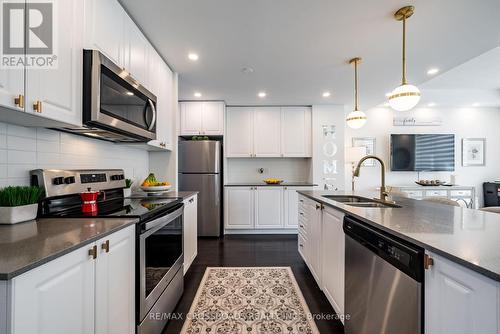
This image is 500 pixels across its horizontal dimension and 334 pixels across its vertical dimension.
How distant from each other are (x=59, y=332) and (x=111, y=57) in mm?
1600

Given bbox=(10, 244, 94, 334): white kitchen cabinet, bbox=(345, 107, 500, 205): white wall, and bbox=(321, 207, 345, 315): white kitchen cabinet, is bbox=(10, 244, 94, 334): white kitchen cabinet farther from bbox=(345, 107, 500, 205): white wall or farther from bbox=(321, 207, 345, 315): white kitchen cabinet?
bbox=(345, 107, 500, 205): white wall

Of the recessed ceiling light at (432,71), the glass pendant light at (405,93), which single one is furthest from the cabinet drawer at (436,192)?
the glass pendant light at (405,93)

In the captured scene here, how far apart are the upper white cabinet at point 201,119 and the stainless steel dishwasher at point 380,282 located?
10.1 ft

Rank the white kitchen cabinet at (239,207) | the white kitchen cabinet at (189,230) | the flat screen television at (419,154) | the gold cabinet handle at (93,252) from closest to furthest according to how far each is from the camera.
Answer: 1. the gold cabinet handle at (93,252)
2. the white kitchen cabinet at (189,230)
3. the white kitchen cabinet at (239,207)
4. the flat screen television at (419,154)

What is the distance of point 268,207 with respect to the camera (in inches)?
160

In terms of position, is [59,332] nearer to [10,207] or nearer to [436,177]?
[10,207]

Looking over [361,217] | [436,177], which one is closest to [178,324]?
[361,217]

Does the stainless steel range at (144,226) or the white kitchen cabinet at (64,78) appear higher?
the white kitchen cabinet at (64,78)

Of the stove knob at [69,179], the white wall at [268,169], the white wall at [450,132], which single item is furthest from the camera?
the white wall at [450,132]

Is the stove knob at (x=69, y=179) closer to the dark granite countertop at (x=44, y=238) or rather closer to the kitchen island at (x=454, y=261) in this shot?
the dark granite countertop at (x=44, y=238)

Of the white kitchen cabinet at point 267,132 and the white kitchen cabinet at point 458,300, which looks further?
the white kitchen cabinet at point 267,132

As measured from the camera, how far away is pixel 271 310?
1.88 meters

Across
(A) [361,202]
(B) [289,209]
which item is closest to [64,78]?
(A) [361,202]

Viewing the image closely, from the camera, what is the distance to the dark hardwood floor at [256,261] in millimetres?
1842
